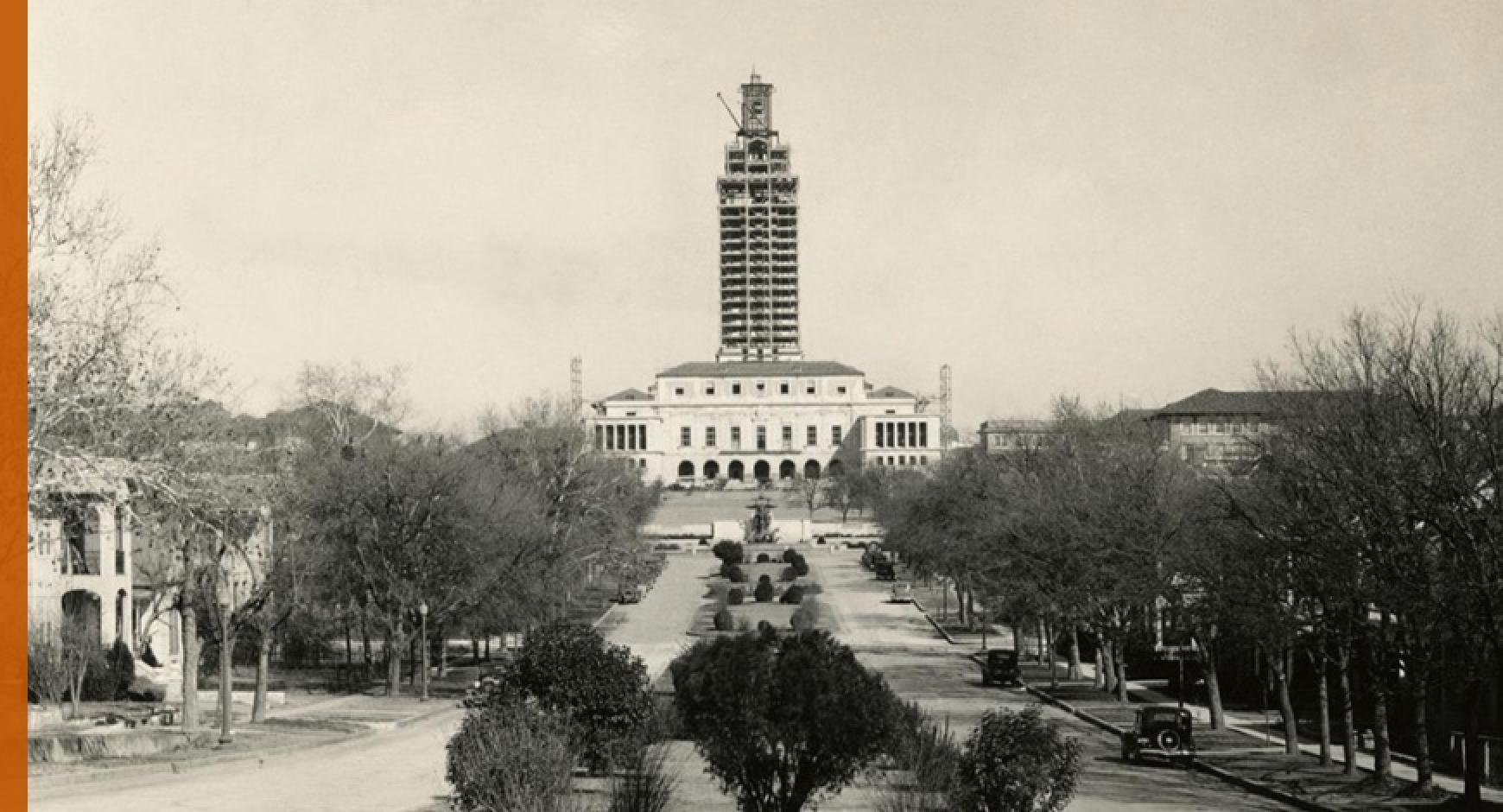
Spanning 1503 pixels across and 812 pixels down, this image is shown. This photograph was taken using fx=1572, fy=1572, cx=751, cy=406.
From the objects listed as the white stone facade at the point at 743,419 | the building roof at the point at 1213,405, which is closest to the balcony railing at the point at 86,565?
the building roof at the point at 1213,405

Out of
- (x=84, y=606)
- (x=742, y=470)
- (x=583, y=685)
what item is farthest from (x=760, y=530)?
(x=583, y=685)

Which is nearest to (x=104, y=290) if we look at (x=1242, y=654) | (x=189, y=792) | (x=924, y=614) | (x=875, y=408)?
(x=189, y=792)

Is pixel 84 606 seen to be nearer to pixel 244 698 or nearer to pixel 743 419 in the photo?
pixel 244 698

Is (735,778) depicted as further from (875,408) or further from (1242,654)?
(875,408)

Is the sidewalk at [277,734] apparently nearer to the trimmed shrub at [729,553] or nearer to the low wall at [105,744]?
the low wall at [105,744]

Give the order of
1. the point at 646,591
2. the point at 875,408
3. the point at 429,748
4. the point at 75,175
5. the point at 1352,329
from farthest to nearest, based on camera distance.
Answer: the point at 875,408 → the point at 646,591 → the point at 429,748 → the point at 1352,329 → the point at 75,175

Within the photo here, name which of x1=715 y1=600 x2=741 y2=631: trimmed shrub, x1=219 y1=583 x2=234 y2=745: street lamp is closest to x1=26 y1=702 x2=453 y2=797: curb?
x1=219 y1=583 x2=234 y2=745: street lamp

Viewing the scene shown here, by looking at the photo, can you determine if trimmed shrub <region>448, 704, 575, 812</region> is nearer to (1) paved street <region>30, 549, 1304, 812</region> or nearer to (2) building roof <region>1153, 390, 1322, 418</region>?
(1) paved street <region>30, 549, 1304, 812</region>
